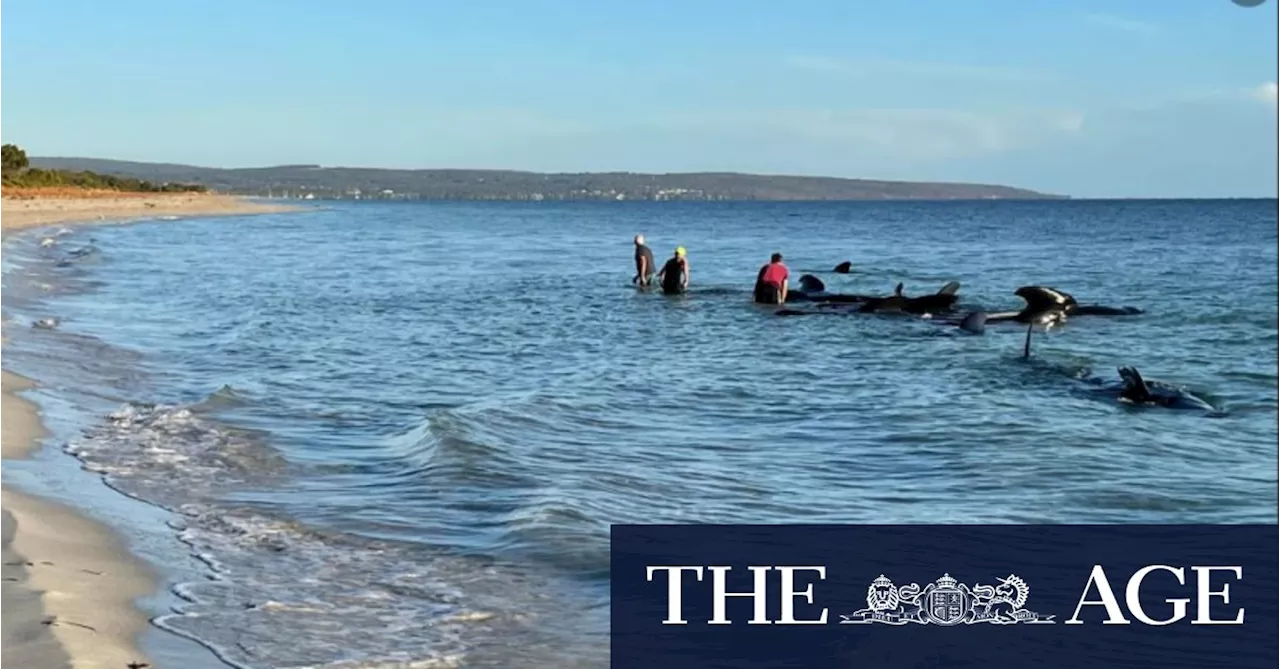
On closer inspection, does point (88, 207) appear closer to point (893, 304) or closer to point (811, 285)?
point (811, 285)

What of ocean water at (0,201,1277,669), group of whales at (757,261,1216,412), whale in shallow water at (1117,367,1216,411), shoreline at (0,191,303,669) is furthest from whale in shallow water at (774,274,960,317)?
shoreline at (0,191,303,669)

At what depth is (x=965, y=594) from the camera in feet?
23.6

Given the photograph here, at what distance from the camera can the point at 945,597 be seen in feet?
23.7

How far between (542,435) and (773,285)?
15.4 meters

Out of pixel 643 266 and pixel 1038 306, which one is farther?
pixel 643 266

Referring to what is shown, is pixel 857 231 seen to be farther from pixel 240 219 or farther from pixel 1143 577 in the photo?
pixel 1143 577

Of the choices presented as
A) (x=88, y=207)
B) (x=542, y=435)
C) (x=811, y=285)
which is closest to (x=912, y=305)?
(x=811, y=285)

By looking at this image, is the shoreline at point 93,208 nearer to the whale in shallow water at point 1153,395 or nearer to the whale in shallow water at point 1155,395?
the whale in shallow water at point 1153,395

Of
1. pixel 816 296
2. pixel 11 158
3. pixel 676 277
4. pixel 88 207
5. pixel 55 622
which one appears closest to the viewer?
pixel 55 622

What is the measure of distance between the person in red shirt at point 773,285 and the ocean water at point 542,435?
582 millimetres

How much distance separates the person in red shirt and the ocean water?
1.91 feet

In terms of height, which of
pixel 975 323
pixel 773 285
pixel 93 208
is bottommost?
pixel 93 208

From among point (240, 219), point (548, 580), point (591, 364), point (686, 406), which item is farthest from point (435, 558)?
point (240, 219)

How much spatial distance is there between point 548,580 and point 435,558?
0.79m
